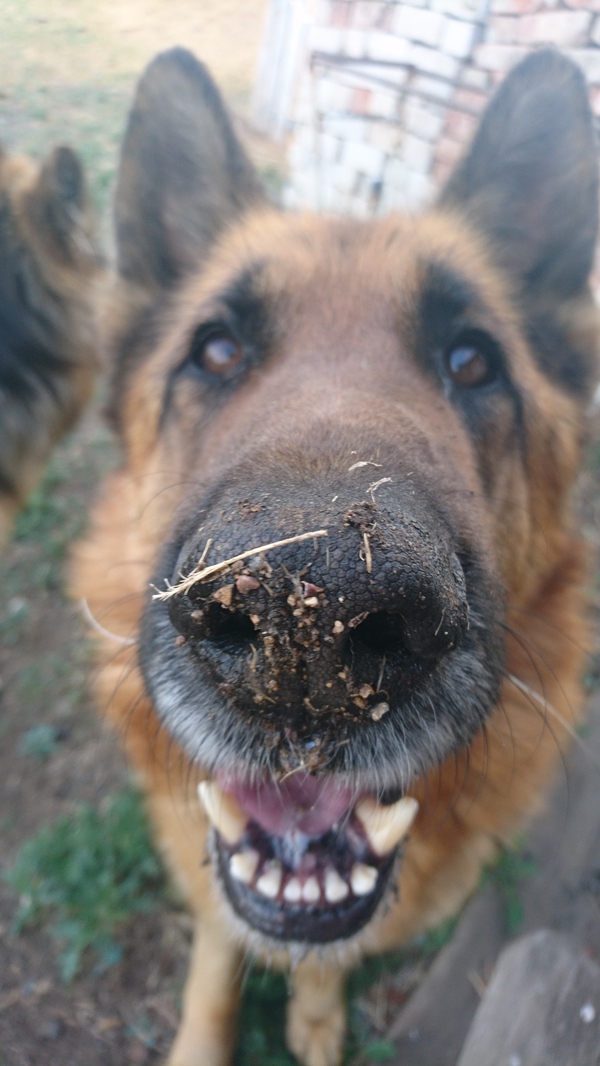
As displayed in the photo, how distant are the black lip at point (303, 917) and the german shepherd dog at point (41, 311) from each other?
268cm

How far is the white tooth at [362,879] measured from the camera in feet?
5.70

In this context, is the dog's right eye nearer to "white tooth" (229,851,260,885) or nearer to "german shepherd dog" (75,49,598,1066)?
"german shepherd dog" (75,49,598,1066)

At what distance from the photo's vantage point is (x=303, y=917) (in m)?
1.72

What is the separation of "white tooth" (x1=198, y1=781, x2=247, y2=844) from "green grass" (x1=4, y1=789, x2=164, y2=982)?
4.81 ft

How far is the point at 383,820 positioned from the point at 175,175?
8.06 ft

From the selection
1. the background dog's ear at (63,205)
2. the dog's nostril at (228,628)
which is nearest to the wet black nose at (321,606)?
the dog's nostril at (228,628)

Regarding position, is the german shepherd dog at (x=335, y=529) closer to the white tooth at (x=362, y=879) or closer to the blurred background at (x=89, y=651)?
the white tooth at (x=362, y=879)

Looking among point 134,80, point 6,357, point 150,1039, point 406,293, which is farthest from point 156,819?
point 134,80

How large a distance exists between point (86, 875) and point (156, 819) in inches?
23.9

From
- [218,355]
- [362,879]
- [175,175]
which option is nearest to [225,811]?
[362,879]

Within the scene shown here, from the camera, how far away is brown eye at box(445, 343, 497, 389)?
206cm

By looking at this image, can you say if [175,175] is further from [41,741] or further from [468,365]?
[41,741]

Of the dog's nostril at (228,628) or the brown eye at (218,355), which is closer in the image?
the dog's nostril at (228,628)

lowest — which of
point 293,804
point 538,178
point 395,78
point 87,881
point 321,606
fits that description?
point 87,881
